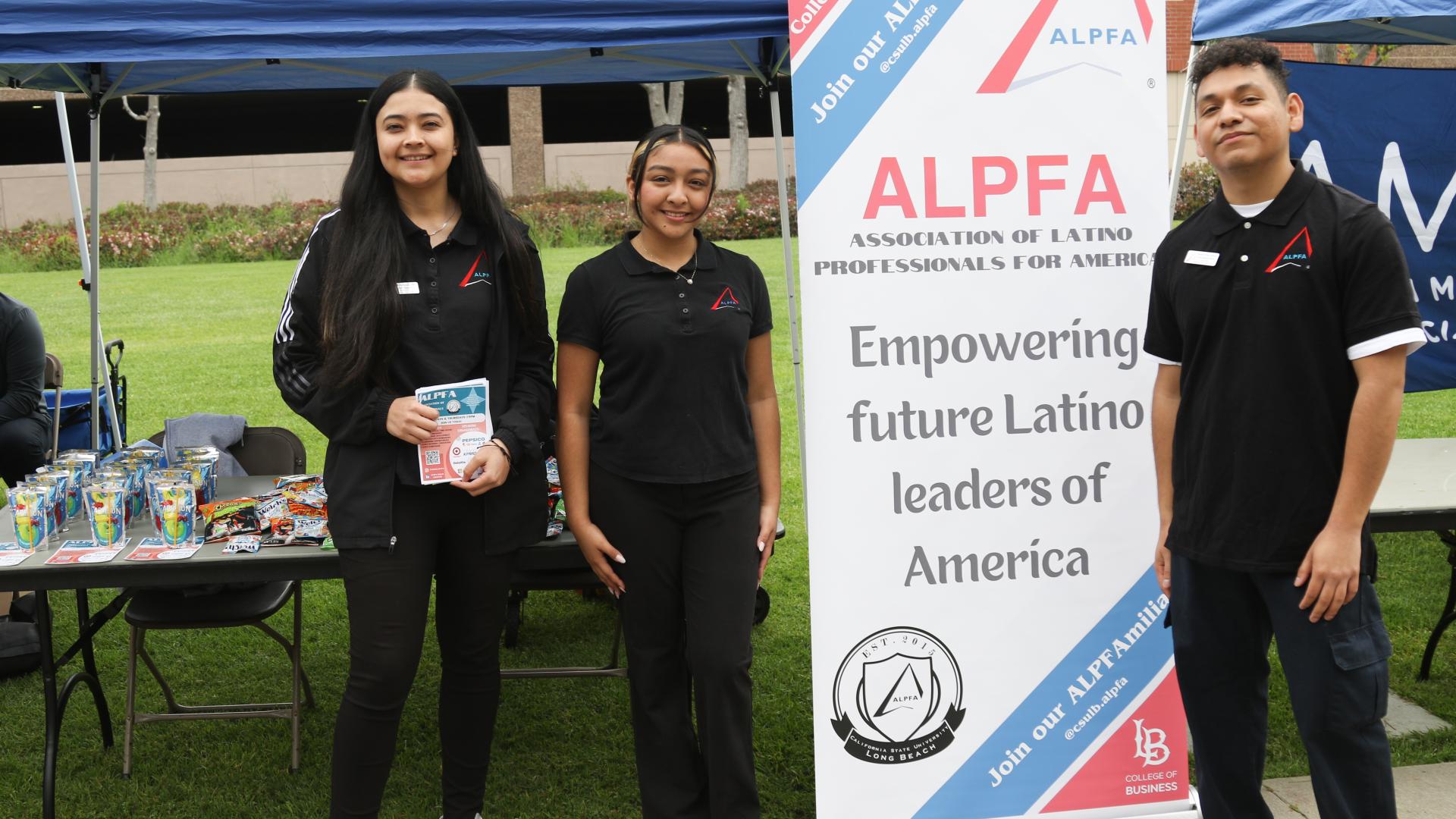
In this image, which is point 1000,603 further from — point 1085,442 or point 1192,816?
point 1192,816

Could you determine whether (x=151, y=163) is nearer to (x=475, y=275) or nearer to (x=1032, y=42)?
(x=475, y=275)

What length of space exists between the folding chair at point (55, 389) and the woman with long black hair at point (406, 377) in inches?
121

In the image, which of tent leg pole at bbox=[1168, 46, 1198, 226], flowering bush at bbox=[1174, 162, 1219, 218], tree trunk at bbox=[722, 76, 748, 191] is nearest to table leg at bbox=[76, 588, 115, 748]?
tent leg pole at bbox=[1168, 46, 1198, 226]

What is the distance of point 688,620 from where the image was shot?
2.73m

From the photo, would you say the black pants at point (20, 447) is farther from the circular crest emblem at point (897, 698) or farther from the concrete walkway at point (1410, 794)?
the concrete walkway at point (1410, 794)

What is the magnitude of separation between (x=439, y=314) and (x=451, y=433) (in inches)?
10.7

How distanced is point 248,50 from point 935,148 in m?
1.67

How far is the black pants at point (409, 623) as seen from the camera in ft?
8.60

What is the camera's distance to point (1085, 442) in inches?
116

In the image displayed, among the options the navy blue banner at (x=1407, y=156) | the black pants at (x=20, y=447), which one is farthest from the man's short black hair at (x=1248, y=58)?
the black pants at (x=20, y=447)

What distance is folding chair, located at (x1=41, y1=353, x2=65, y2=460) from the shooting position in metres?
5.17

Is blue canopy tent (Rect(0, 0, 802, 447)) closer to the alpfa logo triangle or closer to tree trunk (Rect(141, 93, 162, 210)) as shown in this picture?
the alpfa logo triangle

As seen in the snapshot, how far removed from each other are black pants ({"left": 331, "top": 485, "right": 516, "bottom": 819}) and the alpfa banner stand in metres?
0.80

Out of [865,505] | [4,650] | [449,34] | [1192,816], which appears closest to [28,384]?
[4,650]
